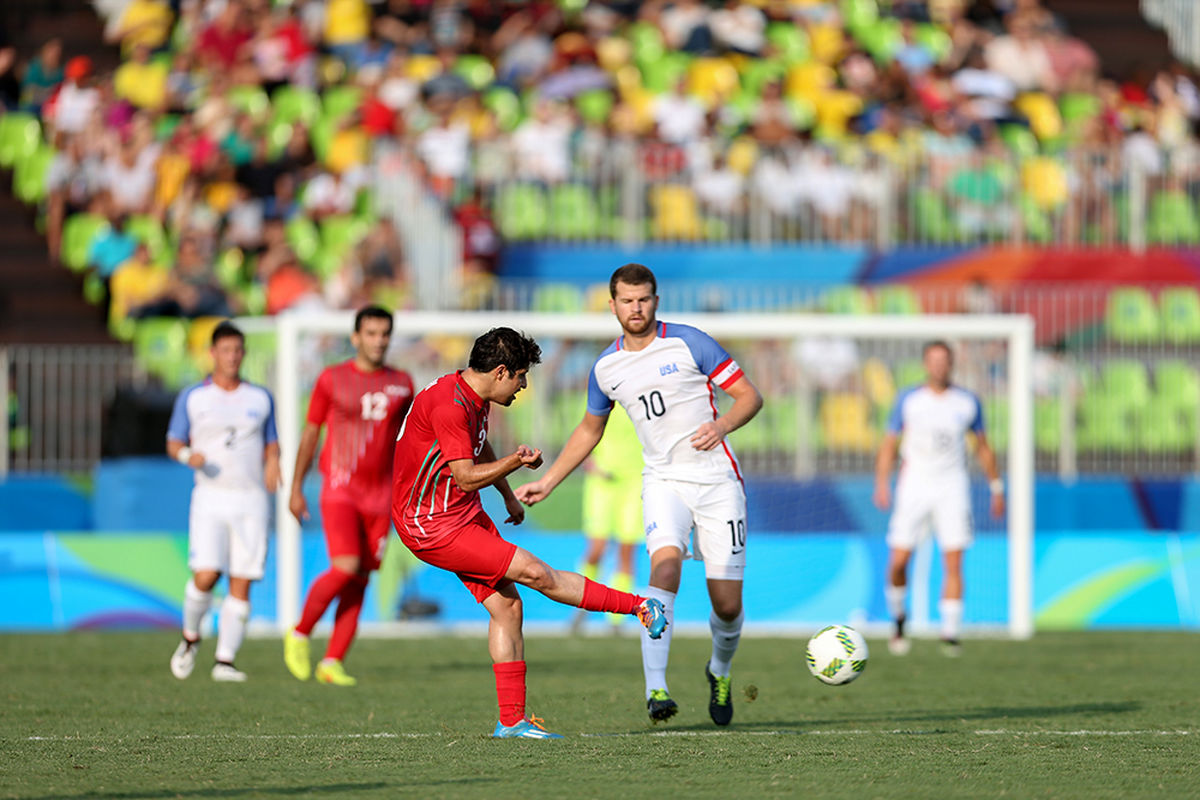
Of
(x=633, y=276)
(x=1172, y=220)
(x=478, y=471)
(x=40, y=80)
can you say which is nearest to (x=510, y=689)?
(x=478, y=471)

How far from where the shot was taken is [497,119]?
22.0 meters

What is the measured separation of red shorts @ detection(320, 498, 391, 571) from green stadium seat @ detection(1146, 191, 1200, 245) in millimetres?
12626

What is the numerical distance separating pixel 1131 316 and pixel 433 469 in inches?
491

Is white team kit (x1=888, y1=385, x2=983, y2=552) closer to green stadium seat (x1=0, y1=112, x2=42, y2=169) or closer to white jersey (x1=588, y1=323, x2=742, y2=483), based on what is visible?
white jersey (x1=588, y1=323, x2=742, y2=483)

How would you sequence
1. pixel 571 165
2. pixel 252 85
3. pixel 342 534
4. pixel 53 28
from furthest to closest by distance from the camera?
pixel 53 28, pixel 252 85, pixel 571 165, pixel 342 534

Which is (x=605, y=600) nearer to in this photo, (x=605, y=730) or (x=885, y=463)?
(x=605, y=730)

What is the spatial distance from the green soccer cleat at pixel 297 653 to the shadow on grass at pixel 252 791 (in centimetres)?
435

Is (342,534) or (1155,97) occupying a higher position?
(1155,97)

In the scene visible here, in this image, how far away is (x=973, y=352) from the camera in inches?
627

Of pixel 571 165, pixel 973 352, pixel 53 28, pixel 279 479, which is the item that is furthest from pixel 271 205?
pixel 279 479

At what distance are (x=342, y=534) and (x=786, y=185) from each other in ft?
36.2

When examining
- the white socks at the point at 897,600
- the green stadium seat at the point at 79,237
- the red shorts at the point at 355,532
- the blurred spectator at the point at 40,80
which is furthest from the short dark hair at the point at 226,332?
the blurred spectator at the point at 40,80

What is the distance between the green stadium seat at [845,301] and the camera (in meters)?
18.9

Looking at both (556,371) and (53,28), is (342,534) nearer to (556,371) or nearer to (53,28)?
(556,371)
